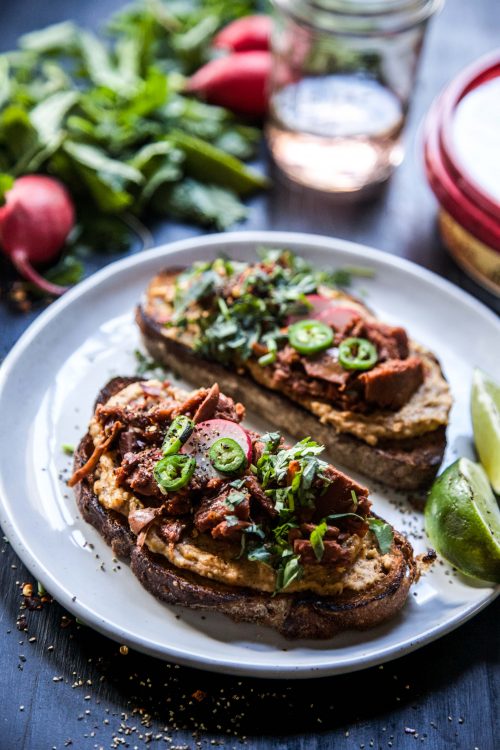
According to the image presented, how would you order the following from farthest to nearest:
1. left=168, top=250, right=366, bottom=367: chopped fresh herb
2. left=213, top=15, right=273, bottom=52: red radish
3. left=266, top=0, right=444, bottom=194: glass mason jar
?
1. left=213, top=15, right=273, bottom=52: red radish
2. left=266, top=0, right=444, bottom=194: glass mason jar
3. left=168, top=250, right=366, bottom=367: chopped fresh herb

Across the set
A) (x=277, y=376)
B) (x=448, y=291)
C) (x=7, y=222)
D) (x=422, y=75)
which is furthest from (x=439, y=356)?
(x=422, y=75)

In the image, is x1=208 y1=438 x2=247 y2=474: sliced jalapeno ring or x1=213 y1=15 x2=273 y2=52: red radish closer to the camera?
x1=208 y1=438 x2=247 y2=474: sliced jalapeno ring

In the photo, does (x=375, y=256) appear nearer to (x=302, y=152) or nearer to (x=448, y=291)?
(x=448, y=291)

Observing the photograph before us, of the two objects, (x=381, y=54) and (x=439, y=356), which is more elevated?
(x=381, y=54)

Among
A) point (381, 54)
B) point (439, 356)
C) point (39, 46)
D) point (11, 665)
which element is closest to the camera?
point (11, 665)

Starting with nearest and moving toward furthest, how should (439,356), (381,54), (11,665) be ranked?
(11,665), (439,356), (381,54)

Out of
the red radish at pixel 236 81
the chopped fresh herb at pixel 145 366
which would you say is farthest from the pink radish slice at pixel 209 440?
the red radish at pixel 236 81

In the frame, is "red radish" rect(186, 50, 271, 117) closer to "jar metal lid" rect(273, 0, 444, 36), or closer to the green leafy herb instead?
"jar metal lid" rect(273, 0, 444, 36)

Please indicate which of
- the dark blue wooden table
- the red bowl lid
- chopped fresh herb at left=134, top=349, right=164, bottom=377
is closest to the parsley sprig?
the dark blue wooden table
